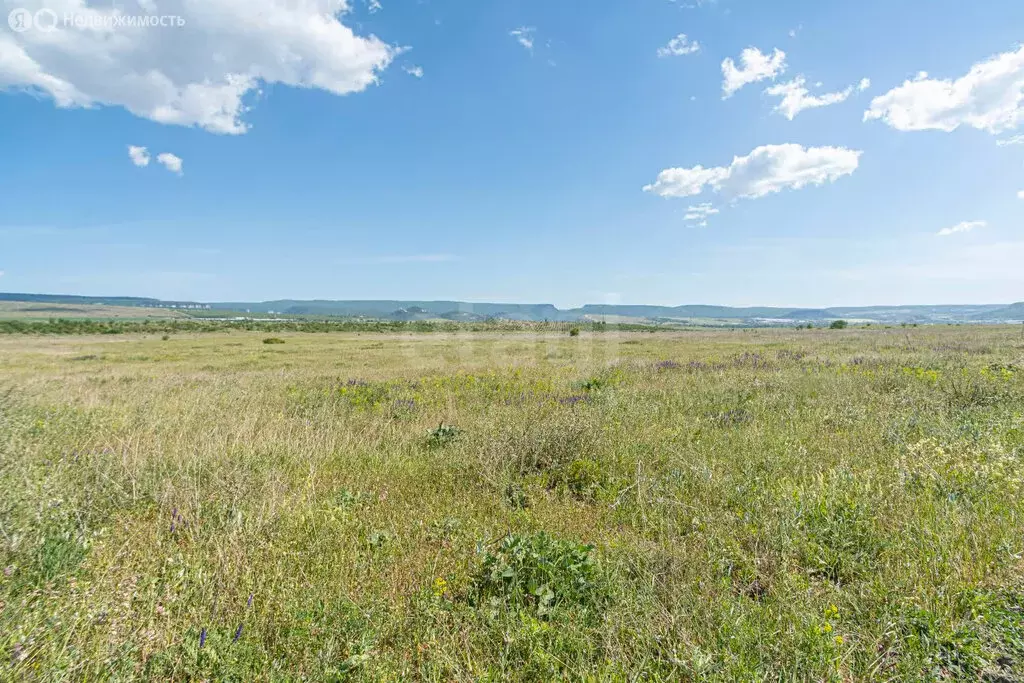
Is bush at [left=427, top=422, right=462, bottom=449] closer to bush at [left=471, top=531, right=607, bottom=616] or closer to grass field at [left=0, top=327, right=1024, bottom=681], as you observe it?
grass field at [left=0, top=327, right=1024, bottom=681]

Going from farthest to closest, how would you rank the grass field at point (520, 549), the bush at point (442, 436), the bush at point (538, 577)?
1. the bush at point (442, 436)
2. the bush at point (538, 577)
3. the grass field at point (520, 549)

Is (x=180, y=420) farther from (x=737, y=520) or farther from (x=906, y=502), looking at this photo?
(x=906, y=502)

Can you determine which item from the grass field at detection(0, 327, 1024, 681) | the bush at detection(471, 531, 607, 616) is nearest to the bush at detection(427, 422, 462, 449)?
the grass field at detection(0, 327, 1024, 681)

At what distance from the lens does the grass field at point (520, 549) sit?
240 cm

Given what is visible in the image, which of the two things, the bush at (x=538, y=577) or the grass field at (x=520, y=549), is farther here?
the bush at (x=538, y=577)

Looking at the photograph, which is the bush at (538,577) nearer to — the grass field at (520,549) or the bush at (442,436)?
the grass field at (520,549)

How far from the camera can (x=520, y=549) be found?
322 cm

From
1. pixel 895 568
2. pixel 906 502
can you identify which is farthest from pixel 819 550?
pixel 906 502

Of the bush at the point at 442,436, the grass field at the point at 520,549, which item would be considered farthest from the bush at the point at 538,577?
the bush at the point at 442,436

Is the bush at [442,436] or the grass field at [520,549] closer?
the grass field at [520,549]

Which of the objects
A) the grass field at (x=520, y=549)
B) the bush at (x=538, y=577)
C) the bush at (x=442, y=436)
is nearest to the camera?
the grass field at (x=520, y=549)

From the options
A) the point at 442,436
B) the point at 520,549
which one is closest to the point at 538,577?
the point at 520,549

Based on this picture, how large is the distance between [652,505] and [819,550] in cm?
140

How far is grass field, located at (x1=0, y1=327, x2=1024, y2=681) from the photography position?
2404 mm
